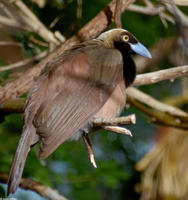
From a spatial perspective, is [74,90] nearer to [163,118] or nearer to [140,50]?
[140,50]

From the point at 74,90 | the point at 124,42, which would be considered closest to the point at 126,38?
the point at 124,42

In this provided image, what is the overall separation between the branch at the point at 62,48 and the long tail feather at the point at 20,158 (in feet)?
1.41

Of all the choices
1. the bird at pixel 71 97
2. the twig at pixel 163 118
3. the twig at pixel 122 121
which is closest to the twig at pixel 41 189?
the bird at pixel 71 97

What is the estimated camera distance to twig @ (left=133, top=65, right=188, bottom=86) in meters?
2.93

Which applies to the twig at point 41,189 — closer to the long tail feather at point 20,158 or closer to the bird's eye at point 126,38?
the long tail feather at point 20,158

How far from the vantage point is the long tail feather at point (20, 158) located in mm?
2564

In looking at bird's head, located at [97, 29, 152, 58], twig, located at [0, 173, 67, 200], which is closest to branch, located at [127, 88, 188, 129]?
bird's head, located at [97, 29, 152, 58]

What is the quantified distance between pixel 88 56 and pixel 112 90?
319 mm

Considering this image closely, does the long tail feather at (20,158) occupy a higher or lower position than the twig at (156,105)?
higher

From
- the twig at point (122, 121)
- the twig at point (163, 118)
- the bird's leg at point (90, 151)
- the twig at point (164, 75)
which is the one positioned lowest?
the twig at point (163, 118)

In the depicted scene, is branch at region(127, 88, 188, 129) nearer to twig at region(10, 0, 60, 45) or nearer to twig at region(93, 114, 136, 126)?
twig at region(10, 0, 60, 45)

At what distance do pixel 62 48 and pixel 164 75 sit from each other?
0.88 m

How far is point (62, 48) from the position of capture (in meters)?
3.32

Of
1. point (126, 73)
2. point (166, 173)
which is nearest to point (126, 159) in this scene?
point (166, 173)
